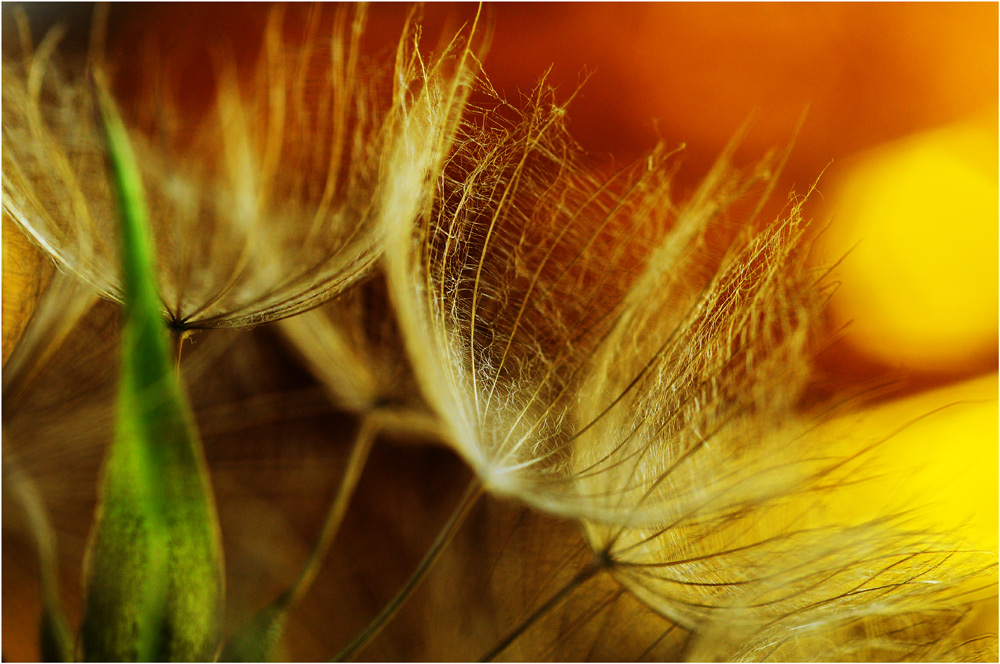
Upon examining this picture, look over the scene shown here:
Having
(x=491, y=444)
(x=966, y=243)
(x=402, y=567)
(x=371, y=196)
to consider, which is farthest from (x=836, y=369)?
(x=402, y=567)

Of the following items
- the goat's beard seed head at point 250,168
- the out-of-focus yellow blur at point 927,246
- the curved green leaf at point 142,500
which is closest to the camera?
the curved green leaf at point 142,500

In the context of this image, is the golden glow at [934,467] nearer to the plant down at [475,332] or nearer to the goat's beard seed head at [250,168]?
the plant down at [475,332]

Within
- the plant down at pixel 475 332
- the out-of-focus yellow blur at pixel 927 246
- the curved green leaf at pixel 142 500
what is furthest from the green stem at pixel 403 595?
the out-of-focus yellow blur at pixel 927 246

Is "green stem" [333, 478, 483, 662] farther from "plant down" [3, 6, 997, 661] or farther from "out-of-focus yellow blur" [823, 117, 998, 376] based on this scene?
"out-of-focus yellow blur" [823, 117, 998, 376]

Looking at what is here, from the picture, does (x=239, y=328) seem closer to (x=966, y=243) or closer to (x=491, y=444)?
(x=491, y=444)

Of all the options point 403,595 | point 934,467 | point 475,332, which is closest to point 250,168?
point 475,332

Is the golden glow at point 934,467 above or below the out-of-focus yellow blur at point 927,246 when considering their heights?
below
